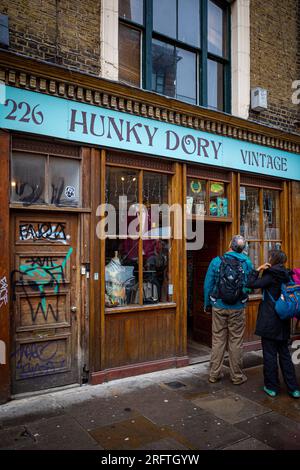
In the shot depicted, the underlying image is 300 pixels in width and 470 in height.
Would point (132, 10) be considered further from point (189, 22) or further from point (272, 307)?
point (272, 307)

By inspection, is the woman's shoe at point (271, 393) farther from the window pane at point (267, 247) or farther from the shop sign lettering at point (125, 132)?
the shop sign lettering at point (125, 132)

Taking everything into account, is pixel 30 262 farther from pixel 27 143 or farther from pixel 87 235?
pixel 27 143

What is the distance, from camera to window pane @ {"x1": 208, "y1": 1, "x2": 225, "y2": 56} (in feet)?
23.5

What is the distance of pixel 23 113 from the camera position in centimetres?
475

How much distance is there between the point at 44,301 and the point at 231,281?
2613 mm

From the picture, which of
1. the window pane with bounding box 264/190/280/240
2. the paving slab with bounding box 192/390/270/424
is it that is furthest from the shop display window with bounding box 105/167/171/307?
the window pane with bounding box 264/190/280/240

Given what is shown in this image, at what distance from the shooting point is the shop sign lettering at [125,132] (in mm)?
4766

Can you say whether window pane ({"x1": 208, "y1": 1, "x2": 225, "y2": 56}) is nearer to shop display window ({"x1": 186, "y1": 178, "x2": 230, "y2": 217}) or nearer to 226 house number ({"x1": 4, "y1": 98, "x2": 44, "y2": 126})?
shop display window ({"x1": 186, "y1": 178, "x2": 230, "y2": 217})

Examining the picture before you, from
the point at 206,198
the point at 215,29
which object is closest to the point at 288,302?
the point at 206,198

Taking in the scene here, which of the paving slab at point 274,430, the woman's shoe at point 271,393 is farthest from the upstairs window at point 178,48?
the paving slab at point 274,430

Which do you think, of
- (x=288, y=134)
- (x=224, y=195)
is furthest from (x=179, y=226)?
(x=288, y=134)

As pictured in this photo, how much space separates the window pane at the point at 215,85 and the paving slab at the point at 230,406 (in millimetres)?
5179

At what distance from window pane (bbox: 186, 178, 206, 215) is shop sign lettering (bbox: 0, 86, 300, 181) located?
1.35 feet

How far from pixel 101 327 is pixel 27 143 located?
9.12ft
